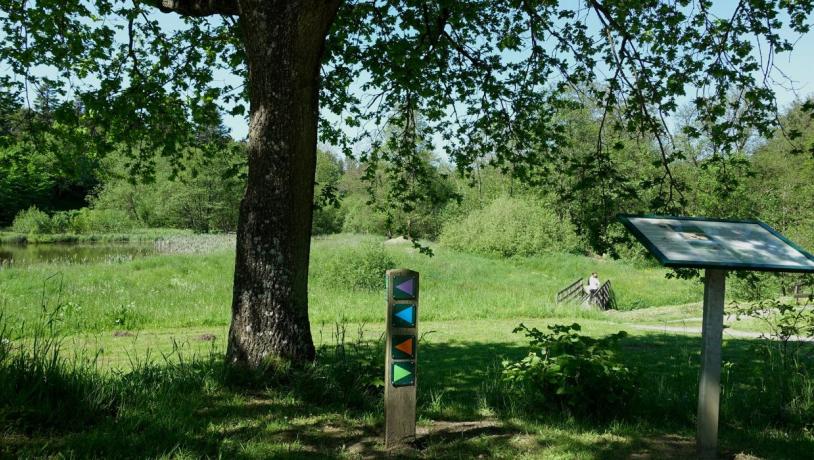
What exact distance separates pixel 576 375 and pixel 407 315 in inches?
71.9

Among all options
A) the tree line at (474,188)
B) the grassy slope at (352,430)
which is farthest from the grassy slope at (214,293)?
the grassy slope at (352,430)

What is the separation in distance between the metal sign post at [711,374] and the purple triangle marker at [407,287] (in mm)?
2220

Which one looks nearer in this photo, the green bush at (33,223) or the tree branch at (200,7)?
the tree branch at (200,7)

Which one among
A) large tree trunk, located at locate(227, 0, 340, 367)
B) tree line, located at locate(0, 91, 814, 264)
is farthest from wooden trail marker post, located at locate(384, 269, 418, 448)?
tree line, located at locate(0, 91, 814, 264)

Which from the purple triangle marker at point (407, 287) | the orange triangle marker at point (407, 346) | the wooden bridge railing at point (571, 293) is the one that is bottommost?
the wooden bridge railing at point (571, 293)

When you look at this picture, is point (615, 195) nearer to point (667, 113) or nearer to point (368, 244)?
point (667, 113)

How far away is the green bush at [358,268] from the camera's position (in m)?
21.8

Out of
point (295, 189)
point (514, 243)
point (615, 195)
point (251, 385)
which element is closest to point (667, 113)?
point (615, 195)

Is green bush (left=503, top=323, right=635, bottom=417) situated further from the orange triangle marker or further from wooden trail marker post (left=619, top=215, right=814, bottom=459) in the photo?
the orange triangle marker

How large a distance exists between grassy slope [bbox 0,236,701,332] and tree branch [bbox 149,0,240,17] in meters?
4.79

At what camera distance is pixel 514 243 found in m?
40.6

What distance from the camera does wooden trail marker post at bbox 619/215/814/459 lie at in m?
4.08

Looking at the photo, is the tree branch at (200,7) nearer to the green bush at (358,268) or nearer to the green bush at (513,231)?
the green bush at (358,268)

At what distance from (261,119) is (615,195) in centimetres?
542
